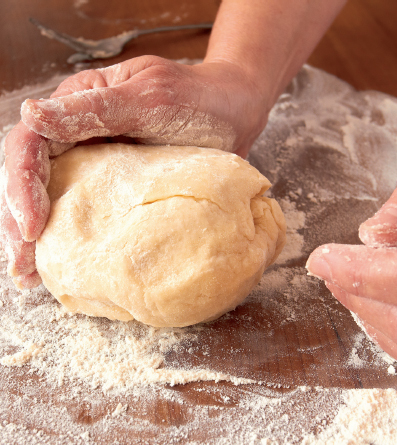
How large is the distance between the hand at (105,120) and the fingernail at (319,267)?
2.03ft

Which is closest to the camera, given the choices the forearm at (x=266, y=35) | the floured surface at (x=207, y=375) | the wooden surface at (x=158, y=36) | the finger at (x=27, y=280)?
the floured surface at (x=207, y=375)

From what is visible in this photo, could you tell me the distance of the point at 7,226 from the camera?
118cm

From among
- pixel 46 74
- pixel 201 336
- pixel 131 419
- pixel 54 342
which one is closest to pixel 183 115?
pixel 201 336

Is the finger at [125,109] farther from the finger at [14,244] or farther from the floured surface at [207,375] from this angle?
the floured surface at [207,375]

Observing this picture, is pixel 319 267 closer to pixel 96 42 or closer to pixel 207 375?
pixel 207 375

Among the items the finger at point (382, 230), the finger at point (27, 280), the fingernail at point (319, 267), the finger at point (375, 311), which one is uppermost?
the finger at point (382, 230)

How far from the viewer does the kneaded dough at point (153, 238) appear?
3.49 ft

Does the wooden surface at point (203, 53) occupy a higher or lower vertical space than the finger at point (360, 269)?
lower

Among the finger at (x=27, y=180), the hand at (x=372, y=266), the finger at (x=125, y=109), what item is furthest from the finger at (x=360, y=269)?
the finger at (x=27, y=180)

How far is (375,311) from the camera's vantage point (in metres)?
1.02

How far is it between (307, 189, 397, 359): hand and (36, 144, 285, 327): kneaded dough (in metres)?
0.23

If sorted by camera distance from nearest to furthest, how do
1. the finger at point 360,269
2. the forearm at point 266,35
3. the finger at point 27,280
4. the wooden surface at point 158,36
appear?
the finger at point 360,269 < the finger at point 27,280 < the forearm at point 266,35 < the wooden surface at point 158,36

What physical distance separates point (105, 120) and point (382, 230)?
80 centimetres

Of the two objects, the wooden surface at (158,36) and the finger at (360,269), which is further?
the wooden surface at (158,36)
